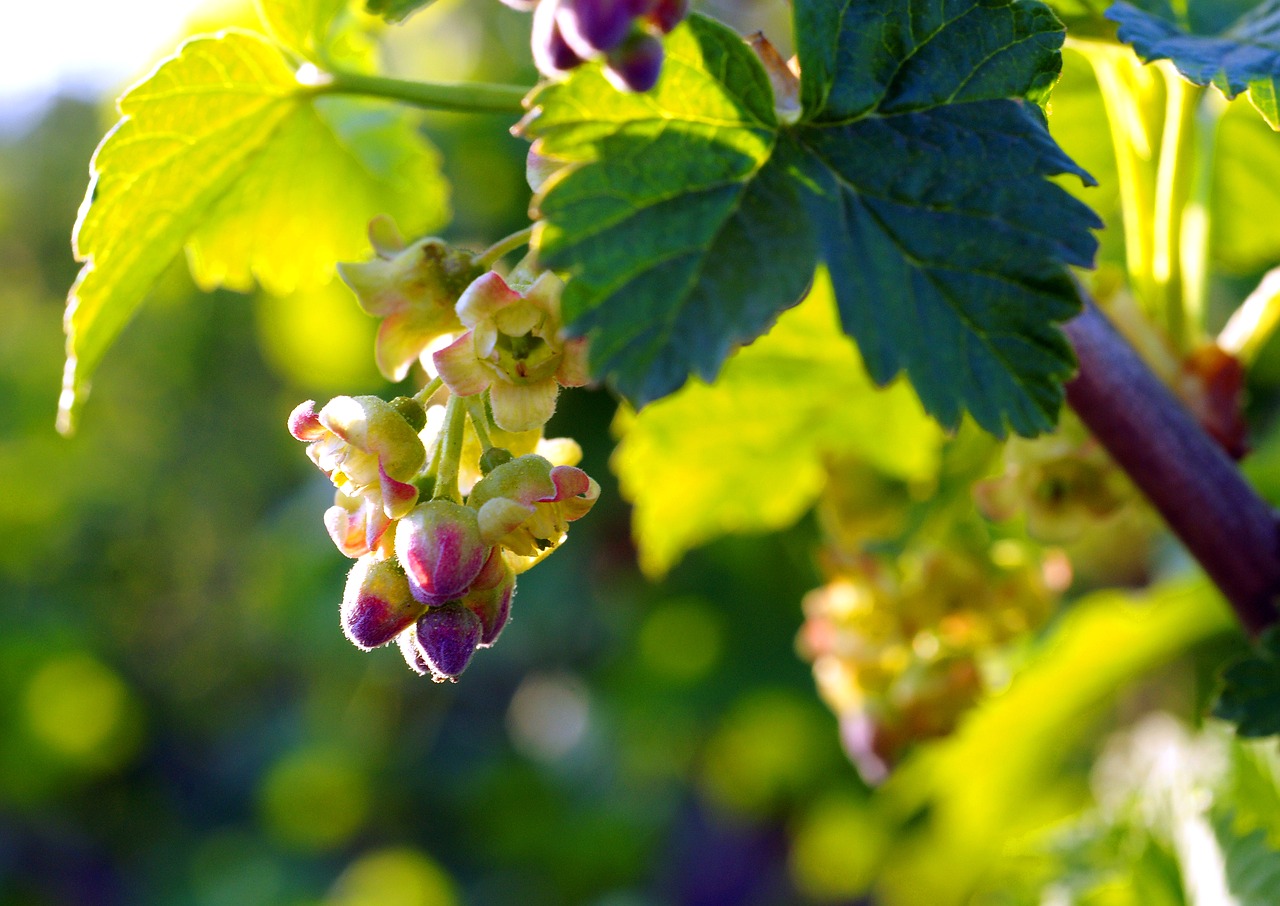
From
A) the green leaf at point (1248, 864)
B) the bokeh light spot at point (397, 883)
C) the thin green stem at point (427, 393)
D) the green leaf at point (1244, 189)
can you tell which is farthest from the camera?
the bokeh light spot at point (397, 883)

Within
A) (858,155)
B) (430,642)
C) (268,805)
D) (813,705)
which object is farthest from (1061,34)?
(268,805)

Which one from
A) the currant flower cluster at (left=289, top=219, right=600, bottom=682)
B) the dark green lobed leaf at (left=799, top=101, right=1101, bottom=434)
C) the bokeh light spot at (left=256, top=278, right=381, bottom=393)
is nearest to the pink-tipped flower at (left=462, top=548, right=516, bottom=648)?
the currant flower cluster at (left=289, top=219, right=600, bottom=682)

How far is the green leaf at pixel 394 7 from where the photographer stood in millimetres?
619

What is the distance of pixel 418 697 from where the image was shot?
4371mm

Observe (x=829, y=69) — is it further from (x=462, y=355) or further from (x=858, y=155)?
(x=462, y=355)

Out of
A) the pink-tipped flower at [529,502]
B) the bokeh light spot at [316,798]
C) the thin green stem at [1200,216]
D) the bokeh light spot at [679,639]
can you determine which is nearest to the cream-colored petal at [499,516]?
the pink-tipped flower at [529,502]

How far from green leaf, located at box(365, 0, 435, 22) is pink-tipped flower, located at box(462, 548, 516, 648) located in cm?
29

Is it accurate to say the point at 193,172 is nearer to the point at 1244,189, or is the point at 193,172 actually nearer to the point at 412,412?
the point at 412,412

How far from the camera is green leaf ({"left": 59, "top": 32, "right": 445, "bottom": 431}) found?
73 centimetres

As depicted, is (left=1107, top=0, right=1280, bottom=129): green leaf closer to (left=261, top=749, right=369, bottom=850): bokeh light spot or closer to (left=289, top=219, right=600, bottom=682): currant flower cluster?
(left=289, top=219, right=600, bottom=682): currant flower cluster

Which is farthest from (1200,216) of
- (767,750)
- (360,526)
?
(767,750)

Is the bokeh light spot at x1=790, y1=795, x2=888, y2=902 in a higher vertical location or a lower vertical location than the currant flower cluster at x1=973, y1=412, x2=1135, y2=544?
lower

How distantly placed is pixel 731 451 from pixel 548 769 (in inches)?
118

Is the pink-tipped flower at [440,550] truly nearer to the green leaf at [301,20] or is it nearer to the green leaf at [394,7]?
the green leaf at [394,7]
